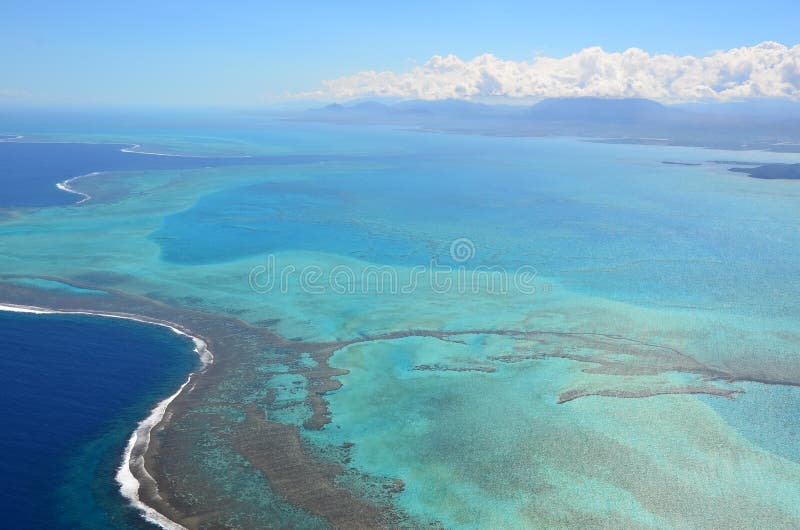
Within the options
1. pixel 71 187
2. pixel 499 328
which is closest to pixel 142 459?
pixel 499 328

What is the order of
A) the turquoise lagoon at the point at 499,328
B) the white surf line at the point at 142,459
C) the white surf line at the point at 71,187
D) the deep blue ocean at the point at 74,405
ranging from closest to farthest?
the white surf line at the point at 142,459 → the deep blue ocean at the point at 74,405 → the turquoise lagoon at the point at 499,328 → the white surf line at the point at 71,187

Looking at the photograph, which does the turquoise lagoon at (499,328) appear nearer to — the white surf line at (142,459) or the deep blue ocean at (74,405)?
the white surf line at (142,459)

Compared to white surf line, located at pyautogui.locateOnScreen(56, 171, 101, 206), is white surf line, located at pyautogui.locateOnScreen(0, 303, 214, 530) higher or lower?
lower

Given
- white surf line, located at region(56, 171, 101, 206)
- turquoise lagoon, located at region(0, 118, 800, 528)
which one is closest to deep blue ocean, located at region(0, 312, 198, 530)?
turquoise lagoon, located at region(0, 118, 800, 528)

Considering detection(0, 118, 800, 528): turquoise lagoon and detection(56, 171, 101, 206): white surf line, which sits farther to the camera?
detection(56, 171, 101, 206): white surf line

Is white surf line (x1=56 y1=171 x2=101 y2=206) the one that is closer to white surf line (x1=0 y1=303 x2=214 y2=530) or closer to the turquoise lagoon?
the turquoise lagoon

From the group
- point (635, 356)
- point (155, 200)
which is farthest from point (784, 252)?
point (155, 200)

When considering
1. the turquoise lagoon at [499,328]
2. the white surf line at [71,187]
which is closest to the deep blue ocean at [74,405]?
the turquoise lagoon at [499,328]

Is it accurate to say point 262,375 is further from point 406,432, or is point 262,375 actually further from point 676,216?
point 676,216
